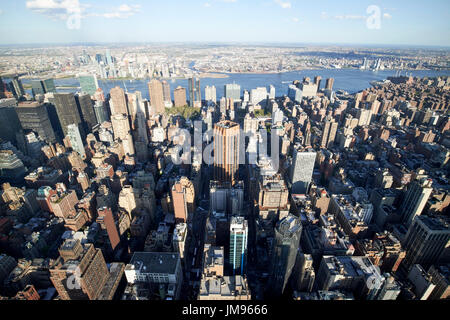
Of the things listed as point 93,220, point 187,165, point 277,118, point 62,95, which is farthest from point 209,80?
point 93,220

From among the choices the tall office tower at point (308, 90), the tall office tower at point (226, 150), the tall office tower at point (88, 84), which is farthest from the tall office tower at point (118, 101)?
the tall office tower at point (308, 90)

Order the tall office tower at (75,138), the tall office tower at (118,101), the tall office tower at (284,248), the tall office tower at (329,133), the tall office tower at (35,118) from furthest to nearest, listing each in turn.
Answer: the tall office tower at (118,101)
the tall office tower at (329,133)
the tall office tower at (35,118)
the tall office tower at (75,138)
the tall office tower at (284,248)

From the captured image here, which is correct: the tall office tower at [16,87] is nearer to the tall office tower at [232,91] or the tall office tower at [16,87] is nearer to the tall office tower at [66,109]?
the tall office tower at [66,109]

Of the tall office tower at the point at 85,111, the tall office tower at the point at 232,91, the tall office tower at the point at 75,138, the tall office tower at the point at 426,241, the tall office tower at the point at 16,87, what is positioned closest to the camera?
the tall office tower at the point at 426,241

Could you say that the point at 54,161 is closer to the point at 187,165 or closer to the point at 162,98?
the point at 187,165

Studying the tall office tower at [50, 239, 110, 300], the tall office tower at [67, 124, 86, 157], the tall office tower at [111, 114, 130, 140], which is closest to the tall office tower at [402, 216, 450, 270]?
the tall office tower at [50, 239, 110, 300]

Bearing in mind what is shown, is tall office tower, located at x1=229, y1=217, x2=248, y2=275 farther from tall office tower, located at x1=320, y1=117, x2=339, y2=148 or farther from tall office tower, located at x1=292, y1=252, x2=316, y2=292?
tall office tower, located at x1=320, y1=117, x2=339, y2=148
